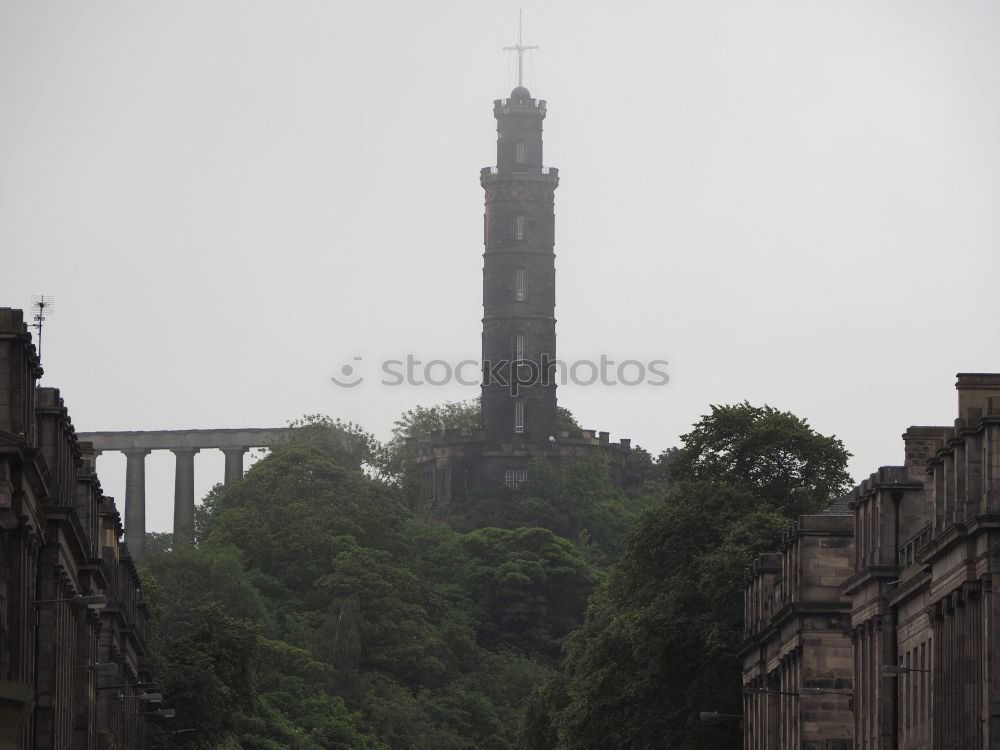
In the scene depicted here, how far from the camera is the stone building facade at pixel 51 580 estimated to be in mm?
61250

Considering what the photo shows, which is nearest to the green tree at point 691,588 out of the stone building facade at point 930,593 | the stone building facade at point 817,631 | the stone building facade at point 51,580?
the stone building facade at point 817,631

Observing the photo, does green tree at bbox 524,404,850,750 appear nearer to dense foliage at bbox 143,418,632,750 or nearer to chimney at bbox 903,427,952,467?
chimney at bbox 903,427,952,467

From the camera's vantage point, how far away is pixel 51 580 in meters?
69.8

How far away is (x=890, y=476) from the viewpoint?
75000 mm

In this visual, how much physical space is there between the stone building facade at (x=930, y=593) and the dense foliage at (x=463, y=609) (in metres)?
12.1

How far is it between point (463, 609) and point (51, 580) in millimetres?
114657

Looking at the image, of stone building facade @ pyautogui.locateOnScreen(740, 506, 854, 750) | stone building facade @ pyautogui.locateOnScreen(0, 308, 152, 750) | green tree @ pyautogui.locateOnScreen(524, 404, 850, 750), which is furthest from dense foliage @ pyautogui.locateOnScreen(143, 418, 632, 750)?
stone building facade @ pyautogui.locateOnScreen(740, 506, 854, 750)

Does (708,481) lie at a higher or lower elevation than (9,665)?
higher

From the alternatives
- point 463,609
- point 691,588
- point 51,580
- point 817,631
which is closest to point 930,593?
point 817,631

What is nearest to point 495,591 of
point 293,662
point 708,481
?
point 293,662

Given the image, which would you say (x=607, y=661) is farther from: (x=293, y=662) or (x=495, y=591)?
(x=495, y=591)

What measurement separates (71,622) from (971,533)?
2028 centimetres

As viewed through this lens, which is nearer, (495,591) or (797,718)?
(797,718)

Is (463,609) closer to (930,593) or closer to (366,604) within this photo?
(366,604)
